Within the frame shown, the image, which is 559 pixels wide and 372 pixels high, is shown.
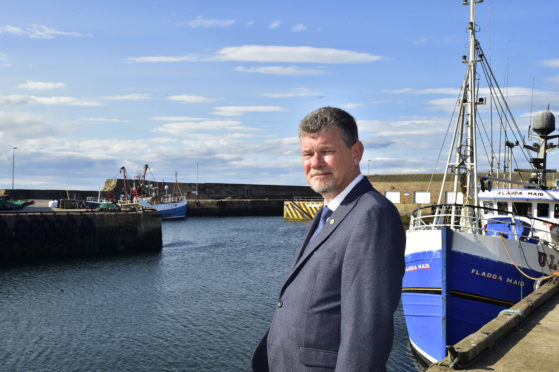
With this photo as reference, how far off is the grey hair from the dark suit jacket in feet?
0.86

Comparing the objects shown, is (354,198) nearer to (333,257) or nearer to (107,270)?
(333,257)

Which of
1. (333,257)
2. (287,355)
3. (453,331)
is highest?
(333,257)

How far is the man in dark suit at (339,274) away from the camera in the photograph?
2203mm

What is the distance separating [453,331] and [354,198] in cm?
933

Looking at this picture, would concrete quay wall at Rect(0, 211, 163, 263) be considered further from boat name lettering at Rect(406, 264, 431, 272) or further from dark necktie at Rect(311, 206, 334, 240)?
dark necktie at Rect(311, 206, 334, 240)

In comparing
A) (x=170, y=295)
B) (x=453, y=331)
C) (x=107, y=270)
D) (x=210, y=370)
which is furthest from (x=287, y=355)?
(x=107, y=270)

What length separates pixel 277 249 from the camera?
3644 cm

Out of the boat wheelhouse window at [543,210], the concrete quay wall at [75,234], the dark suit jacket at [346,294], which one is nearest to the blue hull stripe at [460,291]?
the boat wheelhouse window at [543,210]

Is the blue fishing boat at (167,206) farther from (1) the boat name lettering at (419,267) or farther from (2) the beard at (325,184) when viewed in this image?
(2) the beard at (325,184)

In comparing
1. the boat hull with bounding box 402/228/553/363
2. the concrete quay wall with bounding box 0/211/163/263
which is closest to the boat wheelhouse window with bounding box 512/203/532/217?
the boat hull with bounding box 402/228/553/363

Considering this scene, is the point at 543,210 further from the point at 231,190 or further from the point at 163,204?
the point at 231,190

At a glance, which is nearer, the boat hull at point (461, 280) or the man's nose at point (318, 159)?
the man's nose at point (318, 159)

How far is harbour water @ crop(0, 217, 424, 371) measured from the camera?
Answer: 43.8 ft

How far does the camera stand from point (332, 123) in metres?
2.54
